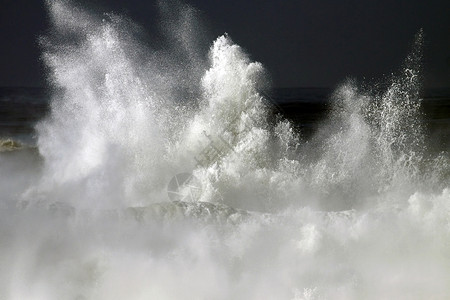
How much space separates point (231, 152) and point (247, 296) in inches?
227

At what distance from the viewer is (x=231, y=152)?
13641 mm

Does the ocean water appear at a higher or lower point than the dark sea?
lower

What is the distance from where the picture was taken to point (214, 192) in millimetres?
12727

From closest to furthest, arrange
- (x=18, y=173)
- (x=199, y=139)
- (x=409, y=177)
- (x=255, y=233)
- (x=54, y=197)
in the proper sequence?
(x=255, y=233), (x=54, y=197), (x=409, y=177), (x=199, y=139), (x=18, y=173)

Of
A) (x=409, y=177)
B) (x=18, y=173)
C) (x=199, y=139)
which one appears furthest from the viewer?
(x=18, y=173)

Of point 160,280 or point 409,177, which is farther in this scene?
point 409,177

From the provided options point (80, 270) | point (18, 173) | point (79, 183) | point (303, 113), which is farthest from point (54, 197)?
point (303, 113)

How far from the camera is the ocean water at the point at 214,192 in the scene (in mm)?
8195

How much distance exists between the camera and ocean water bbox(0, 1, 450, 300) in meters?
8.20

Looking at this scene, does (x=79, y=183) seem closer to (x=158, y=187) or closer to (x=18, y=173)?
(x=158, y=187)

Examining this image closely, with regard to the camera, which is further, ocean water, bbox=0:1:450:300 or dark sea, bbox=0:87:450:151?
dark sea, bbox=0:87:450:151

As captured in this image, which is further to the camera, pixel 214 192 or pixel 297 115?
pixel 297 115

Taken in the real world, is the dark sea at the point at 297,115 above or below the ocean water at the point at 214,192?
above

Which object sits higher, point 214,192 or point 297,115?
point 297,115
